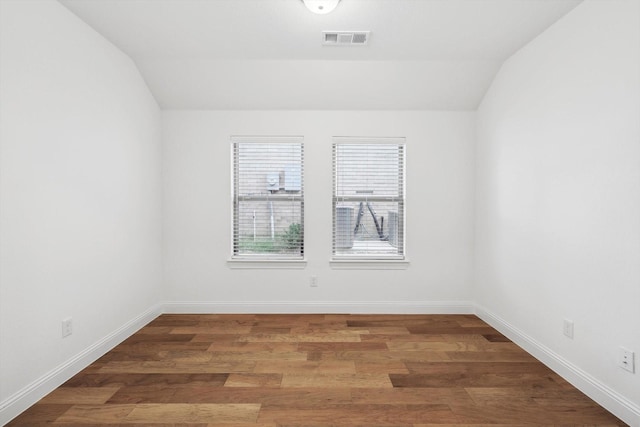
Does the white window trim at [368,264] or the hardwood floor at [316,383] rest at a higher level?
the white window trim at [368,264]

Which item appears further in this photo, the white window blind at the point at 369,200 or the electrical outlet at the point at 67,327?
the white window blind at the point at 369,200

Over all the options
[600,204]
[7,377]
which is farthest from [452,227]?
[7,377]

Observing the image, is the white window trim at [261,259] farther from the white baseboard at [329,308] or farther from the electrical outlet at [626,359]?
the electrical outlet at [626,359]

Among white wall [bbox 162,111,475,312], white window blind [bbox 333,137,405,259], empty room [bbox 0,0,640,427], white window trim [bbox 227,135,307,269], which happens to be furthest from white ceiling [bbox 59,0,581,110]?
white window blind [bbox 333,137,405,259]

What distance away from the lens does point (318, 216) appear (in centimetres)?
373

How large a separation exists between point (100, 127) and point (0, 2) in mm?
968

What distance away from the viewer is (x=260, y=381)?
2.29 meters

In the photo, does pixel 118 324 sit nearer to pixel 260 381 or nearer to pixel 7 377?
pixel 7 377

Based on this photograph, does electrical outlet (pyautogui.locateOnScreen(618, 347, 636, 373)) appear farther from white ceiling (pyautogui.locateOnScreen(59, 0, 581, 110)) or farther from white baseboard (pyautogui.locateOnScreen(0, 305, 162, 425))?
white baseboard (pyautogui.locateOnScreen(0, 305, 162, 425))

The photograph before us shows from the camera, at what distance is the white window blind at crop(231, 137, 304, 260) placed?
148 inches

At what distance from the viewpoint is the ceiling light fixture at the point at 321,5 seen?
2.23 metres

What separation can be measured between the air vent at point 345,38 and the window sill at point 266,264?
2.25 m

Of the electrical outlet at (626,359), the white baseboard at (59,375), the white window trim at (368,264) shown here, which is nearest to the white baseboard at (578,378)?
the electrical outlet at (626,359)

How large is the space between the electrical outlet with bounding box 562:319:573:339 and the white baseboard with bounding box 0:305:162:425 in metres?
3.60
